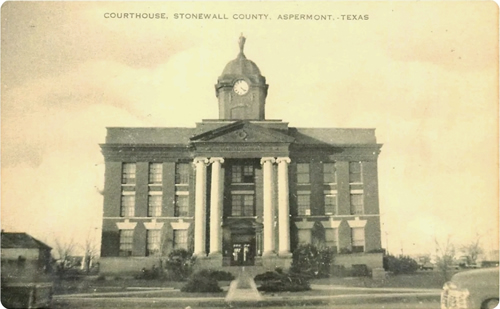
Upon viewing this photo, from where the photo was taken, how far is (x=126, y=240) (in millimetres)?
23406

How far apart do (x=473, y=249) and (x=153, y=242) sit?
39.4 feet

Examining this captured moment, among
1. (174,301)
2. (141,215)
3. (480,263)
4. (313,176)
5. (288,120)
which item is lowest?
(174,301)

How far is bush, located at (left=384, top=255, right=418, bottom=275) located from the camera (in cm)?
2062

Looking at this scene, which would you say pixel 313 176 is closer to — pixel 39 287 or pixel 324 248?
pixel 324 248

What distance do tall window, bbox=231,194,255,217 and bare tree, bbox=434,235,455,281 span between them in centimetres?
801

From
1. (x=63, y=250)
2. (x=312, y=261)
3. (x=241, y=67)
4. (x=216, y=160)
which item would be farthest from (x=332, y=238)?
(x=63, y=250)

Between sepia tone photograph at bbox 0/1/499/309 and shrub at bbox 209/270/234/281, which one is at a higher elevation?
sepia tone photograph at bbox 0/1/499/309

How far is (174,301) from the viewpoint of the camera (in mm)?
18578

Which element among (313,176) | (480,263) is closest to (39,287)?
(313,176)

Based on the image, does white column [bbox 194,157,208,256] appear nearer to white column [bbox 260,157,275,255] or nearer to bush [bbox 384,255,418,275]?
white column [bbox 260,157,275,255]

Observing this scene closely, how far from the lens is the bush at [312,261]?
69.7ft

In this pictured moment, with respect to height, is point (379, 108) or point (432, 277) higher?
point (379, 108)

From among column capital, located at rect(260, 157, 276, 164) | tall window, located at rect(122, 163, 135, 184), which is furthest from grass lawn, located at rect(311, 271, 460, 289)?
tall window, located at rect(122, 163, 135, 184)

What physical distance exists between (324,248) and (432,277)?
4.28 meters
